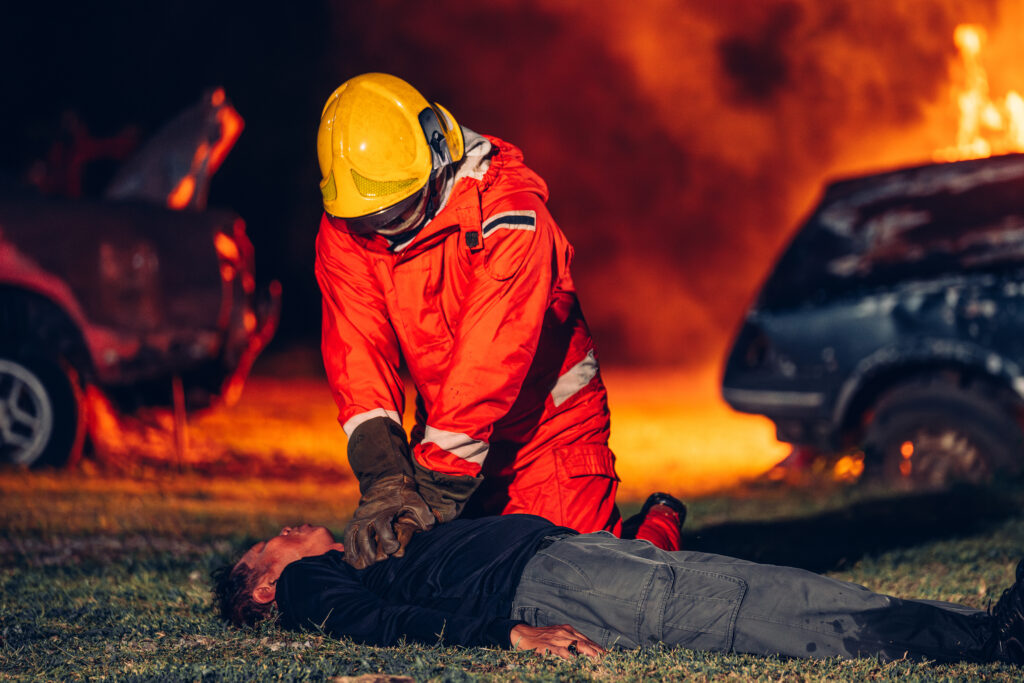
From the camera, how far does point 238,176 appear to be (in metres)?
18.1

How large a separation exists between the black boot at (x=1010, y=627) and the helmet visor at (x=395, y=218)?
1.91 meters

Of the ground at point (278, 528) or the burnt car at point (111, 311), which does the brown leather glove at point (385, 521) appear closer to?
the ground at point (278, 528)

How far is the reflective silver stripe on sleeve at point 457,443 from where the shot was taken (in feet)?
10.4

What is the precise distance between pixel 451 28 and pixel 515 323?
56.4ft

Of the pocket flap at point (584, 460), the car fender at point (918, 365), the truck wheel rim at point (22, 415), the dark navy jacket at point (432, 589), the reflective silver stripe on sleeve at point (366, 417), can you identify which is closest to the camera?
the dark navy jacket at point (432, 589)

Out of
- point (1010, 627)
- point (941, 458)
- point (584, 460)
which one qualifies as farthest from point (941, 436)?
point (1010, 627)

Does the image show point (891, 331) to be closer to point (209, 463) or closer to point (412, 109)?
point (412, 109)

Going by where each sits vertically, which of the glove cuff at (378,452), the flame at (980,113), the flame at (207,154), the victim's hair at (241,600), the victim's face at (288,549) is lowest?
the victim's hair at (241,600)

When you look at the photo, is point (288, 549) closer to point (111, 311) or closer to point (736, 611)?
point (736, 611)

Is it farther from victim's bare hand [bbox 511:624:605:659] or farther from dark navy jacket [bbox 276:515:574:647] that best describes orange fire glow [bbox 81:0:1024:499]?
victim's bare hand [bbox 511:624:605:659]

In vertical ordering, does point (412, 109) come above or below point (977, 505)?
above

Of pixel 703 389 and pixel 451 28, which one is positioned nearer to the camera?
pixel 703 389

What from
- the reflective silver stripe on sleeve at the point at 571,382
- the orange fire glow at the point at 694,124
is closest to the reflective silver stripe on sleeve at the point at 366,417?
the reflective silver stripe on sleeve at the point at 571,382

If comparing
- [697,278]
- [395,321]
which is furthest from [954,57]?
[395,321]
